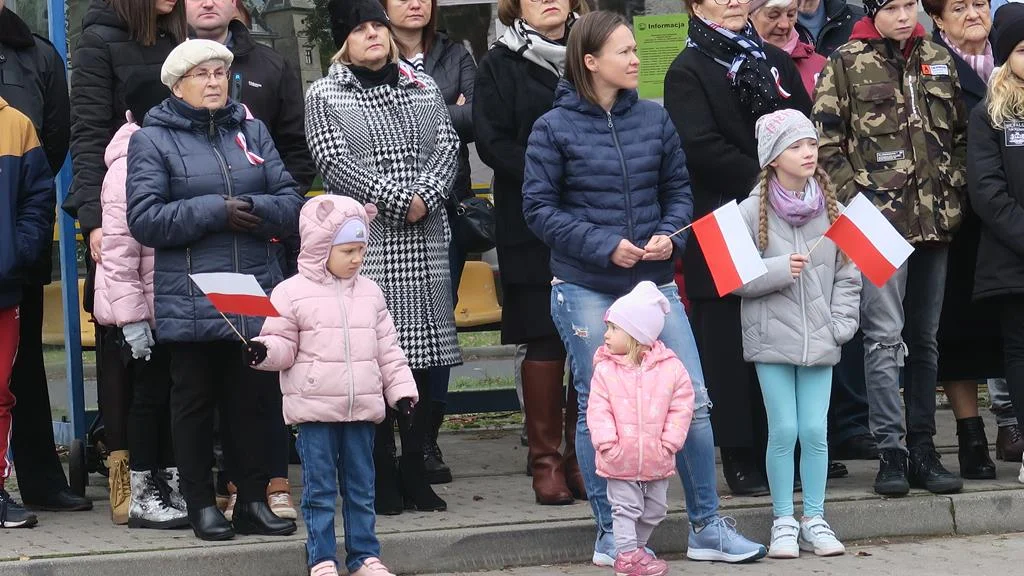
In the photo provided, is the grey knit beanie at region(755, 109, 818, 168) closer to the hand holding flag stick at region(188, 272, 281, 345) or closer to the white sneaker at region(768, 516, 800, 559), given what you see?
the white sneaker at region(768, 516, 800, 559)

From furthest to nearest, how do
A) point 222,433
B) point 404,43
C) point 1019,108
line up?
point 404,43
point 1019,108
point 222,433

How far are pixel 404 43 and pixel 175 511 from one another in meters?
2.40

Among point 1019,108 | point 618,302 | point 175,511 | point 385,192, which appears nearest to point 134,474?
point 175,511

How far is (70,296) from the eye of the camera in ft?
26.1

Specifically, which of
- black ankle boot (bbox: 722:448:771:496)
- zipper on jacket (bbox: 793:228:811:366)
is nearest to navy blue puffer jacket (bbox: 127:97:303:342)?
zipper on jacket (bbox: 793:228:811:366)

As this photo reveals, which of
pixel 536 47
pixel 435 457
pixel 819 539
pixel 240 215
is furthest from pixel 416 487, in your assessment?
pixel 536 47

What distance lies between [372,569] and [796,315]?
186 centimetres

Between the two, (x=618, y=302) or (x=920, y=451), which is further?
(x=920, y=451)

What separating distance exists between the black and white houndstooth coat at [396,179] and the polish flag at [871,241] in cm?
162

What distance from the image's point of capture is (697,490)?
6469mm

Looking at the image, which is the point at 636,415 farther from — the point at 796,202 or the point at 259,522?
the point at 259,522

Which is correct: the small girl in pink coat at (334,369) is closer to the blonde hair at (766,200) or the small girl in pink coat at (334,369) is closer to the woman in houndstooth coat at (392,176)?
the woman in houndstooth coat at (392,176)

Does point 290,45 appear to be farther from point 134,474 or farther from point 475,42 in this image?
point 134,474

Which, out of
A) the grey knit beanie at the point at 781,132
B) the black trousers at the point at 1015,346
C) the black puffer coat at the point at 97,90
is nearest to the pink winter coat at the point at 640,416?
the grey knit beanie at the point at 781,132
